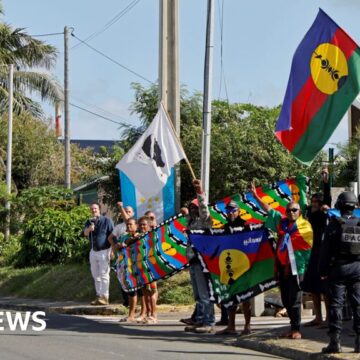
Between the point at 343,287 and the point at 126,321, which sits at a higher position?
the point at 343,287

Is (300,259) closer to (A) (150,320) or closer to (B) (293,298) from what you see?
(B) (293,298)

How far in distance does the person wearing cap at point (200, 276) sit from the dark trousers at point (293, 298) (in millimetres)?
1586

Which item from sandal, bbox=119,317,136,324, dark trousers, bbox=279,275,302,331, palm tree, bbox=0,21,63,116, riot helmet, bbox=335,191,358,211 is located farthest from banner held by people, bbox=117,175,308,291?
palm tree, bbox=0,21,63,116

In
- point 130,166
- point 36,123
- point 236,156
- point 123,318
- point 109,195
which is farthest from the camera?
point 36,123

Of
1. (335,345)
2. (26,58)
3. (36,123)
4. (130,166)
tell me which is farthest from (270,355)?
(36,123)

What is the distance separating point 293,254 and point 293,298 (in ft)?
1.81

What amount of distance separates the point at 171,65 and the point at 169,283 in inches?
164

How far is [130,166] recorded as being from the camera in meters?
17.4

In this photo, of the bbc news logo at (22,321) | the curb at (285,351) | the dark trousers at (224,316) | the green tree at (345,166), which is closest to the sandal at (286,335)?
the curb at (285,351)

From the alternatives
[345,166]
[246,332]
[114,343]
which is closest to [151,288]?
[246,332]

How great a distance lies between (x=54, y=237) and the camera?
24016mm

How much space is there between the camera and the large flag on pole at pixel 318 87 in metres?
14.2

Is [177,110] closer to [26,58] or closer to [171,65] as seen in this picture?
[171,65]

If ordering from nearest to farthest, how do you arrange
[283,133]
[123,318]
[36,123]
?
[283,133]
[123,318]
[36,123]
